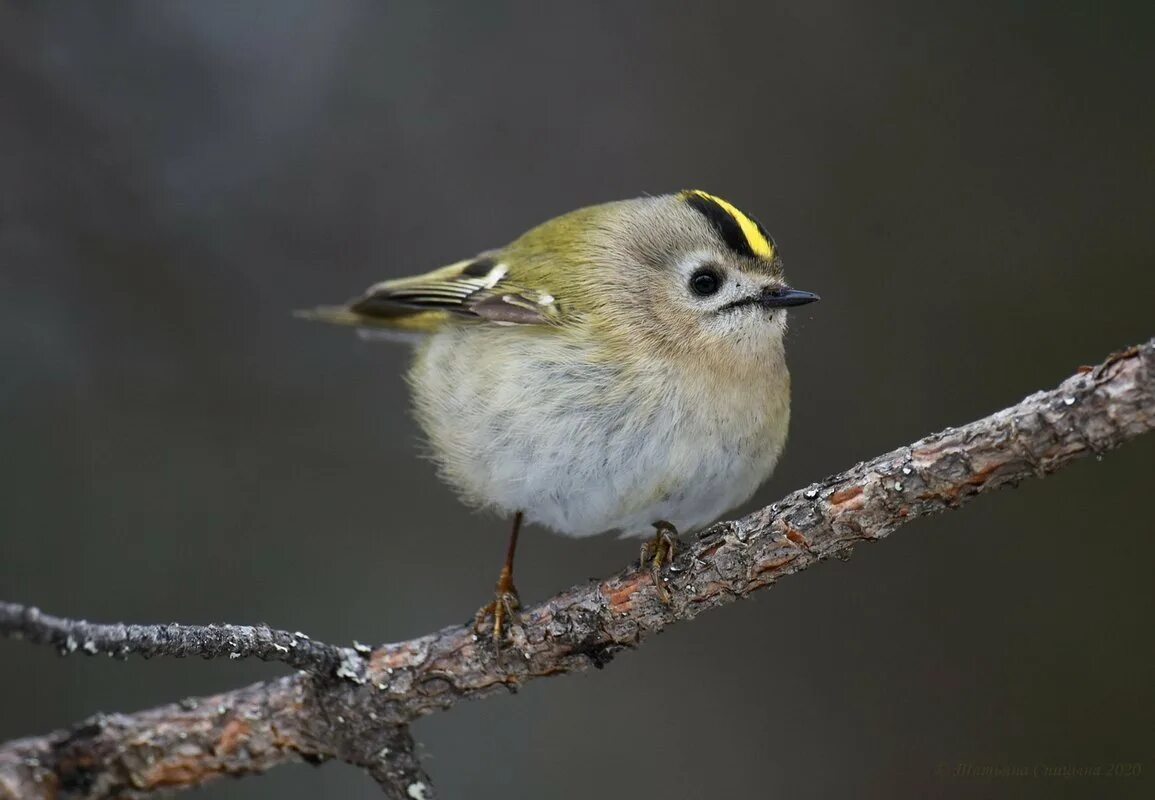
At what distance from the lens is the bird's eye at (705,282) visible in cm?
213

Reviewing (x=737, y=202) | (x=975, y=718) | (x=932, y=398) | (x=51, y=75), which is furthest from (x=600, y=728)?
(x=51, y=75)

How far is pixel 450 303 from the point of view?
2354mm

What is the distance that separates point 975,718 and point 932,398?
33.5 inches

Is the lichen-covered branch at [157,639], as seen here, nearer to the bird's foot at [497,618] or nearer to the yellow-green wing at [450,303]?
the bird's foot at [497,618]

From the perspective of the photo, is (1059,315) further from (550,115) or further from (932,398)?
(550,115)

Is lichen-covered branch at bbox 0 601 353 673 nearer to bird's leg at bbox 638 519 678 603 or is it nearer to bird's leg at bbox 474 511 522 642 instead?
bird's leg at bbox 474 511 522 642

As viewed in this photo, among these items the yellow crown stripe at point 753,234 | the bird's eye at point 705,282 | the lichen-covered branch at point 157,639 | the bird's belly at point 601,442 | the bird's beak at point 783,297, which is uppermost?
the yellow crown stripe at point 753,234

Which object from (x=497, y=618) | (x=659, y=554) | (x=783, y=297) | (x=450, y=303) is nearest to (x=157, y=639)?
(x=497, y=618)

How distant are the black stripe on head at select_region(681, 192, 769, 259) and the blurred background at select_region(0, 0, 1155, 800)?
85cm

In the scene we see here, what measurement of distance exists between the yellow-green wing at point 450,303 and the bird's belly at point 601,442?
0.11 meters

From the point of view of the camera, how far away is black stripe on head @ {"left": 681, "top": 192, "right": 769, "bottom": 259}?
2121mm

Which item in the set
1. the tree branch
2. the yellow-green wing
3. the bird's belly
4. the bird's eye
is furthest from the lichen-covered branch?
the bird's eye

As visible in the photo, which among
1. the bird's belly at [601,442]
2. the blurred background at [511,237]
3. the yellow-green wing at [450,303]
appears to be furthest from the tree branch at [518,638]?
the blurred background at [511,237]

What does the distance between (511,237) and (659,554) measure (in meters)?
1.71
